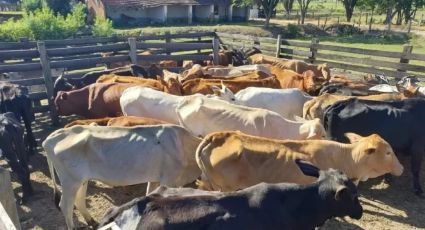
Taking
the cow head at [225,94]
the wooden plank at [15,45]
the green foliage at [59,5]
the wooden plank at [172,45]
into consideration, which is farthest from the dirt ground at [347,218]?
the green foliage at [59,5]

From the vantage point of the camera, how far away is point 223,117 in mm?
7141

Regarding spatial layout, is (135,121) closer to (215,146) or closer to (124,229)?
(215,146)

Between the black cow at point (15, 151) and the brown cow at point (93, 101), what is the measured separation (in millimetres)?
2594

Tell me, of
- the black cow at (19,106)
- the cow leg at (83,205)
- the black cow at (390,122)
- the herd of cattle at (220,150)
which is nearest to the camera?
the herd of cattle at (220,150)

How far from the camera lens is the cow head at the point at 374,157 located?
586 cm

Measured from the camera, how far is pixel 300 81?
10.6 metres

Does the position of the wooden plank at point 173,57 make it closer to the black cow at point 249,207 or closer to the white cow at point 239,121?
the white cow at point 239,121

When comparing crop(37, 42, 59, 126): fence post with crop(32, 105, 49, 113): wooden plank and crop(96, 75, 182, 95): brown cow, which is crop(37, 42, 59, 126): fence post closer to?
crop(32, 105, 49, 113): wooden plank

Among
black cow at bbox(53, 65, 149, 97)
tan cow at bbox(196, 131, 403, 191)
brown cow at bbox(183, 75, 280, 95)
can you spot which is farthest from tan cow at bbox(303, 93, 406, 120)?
black cow at bbox(53, 65, 149, 97)

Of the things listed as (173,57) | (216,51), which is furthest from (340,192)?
(216,51)

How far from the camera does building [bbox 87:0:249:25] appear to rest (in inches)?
1695

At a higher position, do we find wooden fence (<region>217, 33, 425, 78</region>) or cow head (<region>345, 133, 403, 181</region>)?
wooden fence (<region>217, 33, 425, 78</region>)

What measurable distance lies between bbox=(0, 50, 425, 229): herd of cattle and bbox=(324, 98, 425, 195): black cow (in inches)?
0.7

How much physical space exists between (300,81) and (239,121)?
413cm
